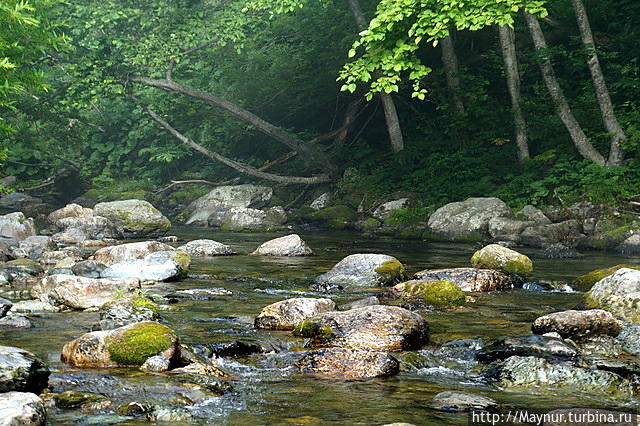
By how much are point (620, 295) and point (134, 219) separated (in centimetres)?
1304

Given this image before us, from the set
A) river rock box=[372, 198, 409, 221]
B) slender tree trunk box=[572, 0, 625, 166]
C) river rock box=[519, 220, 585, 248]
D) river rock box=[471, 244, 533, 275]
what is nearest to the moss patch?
river rock box=[471, 244, 533, 275]

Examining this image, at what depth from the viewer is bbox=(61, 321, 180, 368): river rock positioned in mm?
5441

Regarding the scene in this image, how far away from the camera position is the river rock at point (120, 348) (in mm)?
5441

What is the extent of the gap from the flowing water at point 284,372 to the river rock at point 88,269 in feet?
3.63

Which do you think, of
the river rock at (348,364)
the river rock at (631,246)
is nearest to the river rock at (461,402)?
the river rock at (348,364)

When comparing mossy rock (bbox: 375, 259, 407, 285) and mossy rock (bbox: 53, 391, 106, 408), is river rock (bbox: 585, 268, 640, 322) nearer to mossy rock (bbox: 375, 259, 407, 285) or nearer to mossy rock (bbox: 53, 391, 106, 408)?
mossy rock (bbox: 375, 259, 407, 285)

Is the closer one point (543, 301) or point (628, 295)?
point (628, 295)

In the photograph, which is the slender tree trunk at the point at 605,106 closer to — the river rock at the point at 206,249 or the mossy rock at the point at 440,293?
the mossy rock at the point at 440,293

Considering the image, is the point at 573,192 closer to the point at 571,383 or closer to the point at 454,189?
the point at 454,189

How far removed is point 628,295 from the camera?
24.0 ft

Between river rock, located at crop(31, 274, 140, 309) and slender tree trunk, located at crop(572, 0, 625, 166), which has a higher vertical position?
slender tree trunk, located at crop(572, 0, 625, 166)

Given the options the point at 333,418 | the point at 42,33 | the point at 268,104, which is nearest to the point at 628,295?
the point at 333,418

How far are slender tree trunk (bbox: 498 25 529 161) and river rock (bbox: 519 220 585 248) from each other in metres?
3.54

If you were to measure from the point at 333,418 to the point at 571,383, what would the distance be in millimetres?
1981
